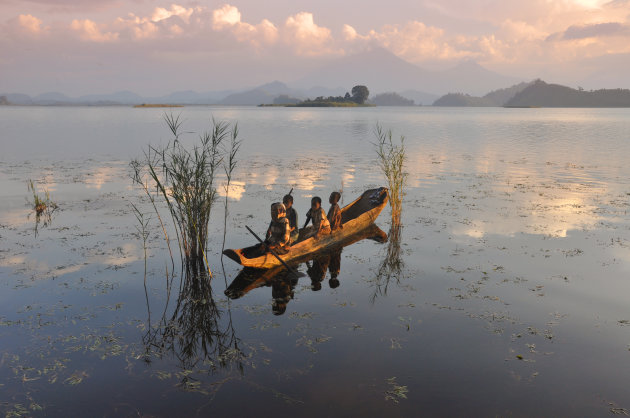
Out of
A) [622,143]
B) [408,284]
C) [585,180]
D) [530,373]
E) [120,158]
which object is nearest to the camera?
[530,373]

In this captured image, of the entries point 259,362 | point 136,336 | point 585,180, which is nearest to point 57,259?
point 136,336

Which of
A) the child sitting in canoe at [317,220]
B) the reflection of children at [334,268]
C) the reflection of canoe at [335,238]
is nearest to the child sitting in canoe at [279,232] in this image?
the reflection of canoe at [335,238]

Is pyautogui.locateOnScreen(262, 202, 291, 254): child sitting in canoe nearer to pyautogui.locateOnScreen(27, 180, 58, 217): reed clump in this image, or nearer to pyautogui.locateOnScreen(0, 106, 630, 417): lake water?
pyautogui.locateOnScreen(0, 106, 630, 417): lake water

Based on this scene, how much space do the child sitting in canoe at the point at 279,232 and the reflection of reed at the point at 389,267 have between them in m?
2.47

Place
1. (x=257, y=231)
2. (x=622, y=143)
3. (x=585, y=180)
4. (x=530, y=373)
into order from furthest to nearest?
(x=622, y=143) < (x=585, y=180) < (x=257, y=231) < (x=530, y=373)

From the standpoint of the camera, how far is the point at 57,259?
11.9m

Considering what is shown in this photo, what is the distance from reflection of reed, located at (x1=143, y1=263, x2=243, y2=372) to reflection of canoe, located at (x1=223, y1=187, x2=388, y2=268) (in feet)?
4.05

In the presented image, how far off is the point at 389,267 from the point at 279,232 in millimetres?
3098

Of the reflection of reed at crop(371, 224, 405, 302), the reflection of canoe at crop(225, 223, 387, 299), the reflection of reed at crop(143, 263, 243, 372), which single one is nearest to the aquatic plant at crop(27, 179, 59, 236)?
the reflection of canoe at crop(225, 223, 387, 299)

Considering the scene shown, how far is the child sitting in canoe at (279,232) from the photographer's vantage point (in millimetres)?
11219

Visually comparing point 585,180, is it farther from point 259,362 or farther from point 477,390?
point 259,362

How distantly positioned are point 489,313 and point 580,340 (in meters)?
1.65

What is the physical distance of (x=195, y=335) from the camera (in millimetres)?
8375

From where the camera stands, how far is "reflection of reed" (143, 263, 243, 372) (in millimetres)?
7617
